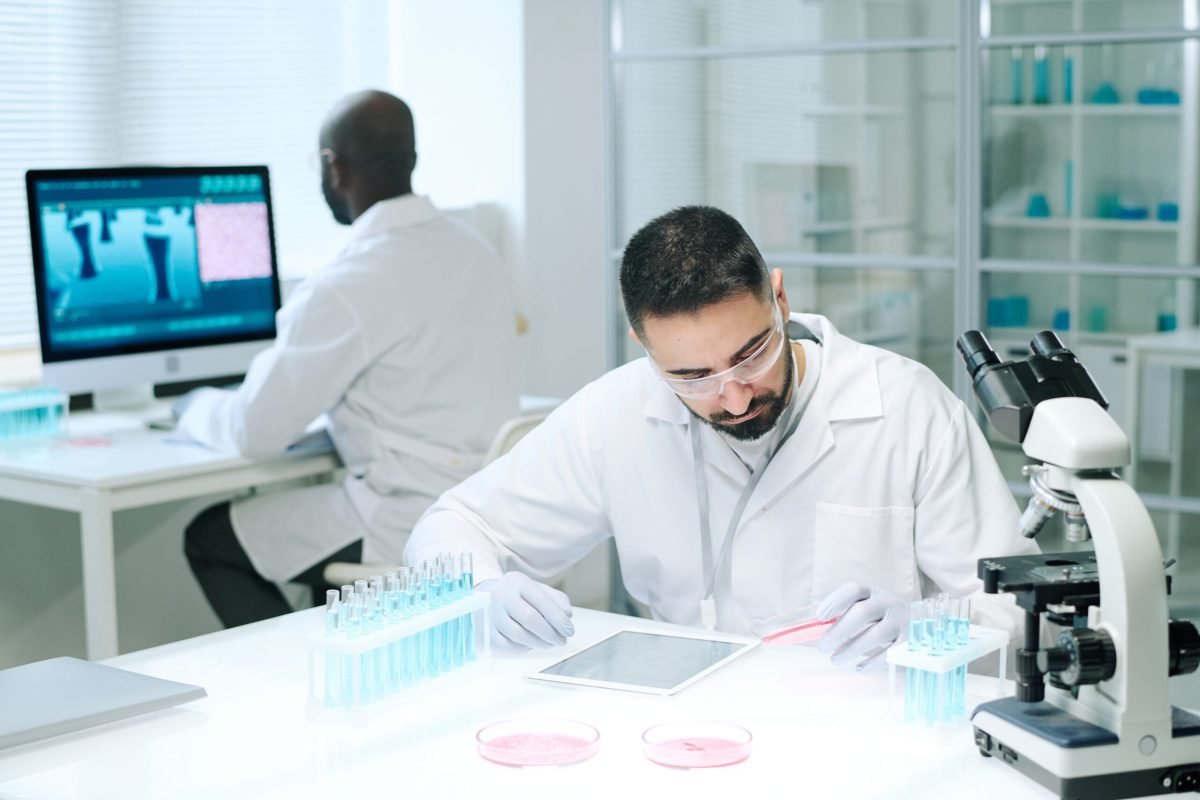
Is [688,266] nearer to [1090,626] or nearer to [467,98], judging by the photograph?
[1090,626]

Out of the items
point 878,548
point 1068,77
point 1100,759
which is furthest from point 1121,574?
point 1068,77

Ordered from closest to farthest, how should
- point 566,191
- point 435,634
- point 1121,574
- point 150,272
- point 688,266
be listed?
point 1121,574 → point 435,634 → point 688,266 → point 150,272 → point 566,191

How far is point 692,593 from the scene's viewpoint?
195 cm

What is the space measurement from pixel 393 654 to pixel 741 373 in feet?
1.71

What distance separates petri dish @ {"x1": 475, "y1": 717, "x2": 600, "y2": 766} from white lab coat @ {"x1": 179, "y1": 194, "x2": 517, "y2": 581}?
5.12 ft

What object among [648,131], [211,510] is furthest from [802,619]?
[648,131]

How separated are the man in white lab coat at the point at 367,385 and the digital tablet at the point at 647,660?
4.31 ft

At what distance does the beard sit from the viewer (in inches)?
69.9

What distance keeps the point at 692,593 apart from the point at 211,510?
4.80 feet

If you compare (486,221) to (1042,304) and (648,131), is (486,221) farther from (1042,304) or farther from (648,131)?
(1042,304)

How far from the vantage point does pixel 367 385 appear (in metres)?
2.98

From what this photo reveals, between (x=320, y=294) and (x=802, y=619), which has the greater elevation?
(x=320, y=294)

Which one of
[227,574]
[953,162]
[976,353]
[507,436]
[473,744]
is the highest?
[953,162]

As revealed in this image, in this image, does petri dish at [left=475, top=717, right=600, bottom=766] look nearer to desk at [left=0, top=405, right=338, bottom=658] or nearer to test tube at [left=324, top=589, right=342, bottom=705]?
test tube at [left=324, top=589, right=342, bottom=705]
